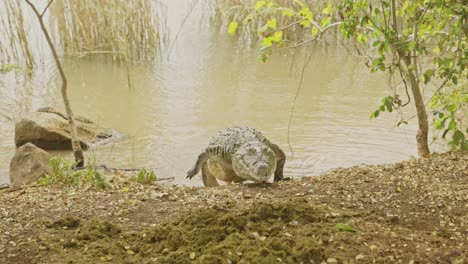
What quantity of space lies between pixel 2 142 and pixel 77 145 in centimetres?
190

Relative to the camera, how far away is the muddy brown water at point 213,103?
6484mm

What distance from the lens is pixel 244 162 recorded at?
467 centimetres

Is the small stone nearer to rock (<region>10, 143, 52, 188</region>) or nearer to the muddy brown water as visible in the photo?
rock (<region>10, 143, 52, 188</region>)

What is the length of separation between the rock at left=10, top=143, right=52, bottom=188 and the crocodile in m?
1.20

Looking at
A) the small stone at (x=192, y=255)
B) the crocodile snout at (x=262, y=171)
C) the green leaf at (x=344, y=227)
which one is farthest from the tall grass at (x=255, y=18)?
the small stone at (x=192, y=255)

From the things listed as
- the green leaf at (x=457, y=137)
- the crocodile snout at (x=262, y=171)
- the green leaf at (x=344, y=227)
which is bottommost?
the crocodile snout at (x=262, y=171)

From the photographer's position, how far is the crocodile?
178 inches

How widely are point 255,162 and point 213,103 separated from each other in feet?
12.7

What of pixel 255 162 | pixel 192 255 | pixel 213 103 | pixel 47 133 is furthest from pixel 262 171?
pixel 213 103

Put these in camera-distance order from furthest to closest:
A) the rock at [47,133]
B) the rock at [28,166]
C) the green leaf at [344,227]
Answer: the rock at [47,133] < the rock at [28,166] < the green leaf at [344,227]

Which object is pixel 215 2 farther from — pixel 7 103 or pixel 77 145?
pixel 77 145

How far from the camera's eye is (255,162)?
14.8ft

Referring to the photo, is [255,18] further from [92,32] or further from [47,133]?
[47,133]

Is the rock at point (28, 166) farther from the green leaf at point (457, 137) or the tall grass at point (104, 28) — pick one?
the tall grass at point (104, 28)
